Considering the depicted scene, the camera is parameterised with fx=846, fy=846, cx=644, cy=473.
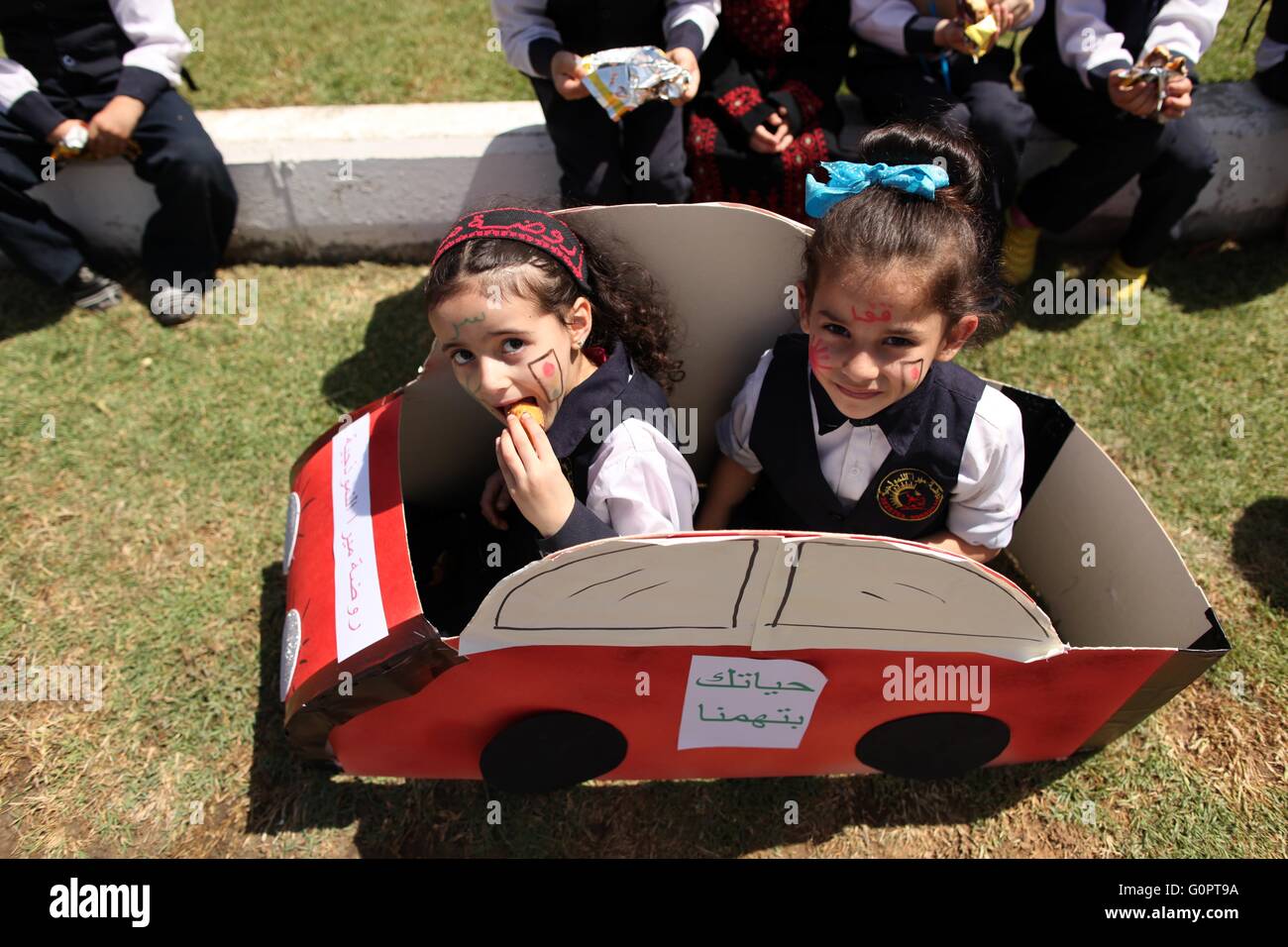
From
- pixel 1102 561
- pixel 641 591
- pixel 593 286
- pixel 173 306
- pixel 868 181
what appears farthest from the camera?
pixel 173 306

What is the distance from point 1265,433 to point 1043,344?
1.95ft

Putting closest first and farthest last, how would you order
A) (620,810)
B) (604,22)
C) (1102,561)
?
1. (1102,561)
2. (620,810)
3. (604,22)

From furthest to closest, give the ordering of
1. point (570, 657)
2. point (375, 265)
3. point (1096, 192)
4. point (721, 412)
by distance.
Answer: point (375, 265) → point (1096, 192) → point (721, 412) → point (570, 657)

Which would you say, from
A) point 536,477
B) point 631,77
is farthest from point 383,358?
point 536,477

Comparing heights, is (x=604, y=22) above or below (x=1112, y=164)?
above

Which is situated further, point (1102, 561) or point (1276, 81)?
point (1276, 81)

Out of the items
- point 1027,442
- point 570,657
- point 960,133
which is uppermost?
point 960,133

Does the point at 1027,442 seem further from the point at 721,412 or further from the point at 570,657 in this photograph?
the point at 570,657

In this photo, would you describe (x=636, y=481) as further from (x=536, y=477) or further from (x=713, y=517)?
(x=713, y=517)

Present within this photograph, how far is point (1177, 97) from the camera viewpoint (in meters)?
2.12

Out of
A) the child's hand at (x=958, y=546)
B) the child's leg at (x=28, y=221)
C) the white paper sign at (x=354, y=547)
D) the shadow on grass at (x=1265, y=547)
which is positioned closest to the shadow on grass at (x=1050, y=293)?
the shadow on grass at (x=1265, y=547)

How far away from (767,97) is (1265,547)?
5.51ft

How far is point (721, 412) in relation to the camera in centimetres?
192
